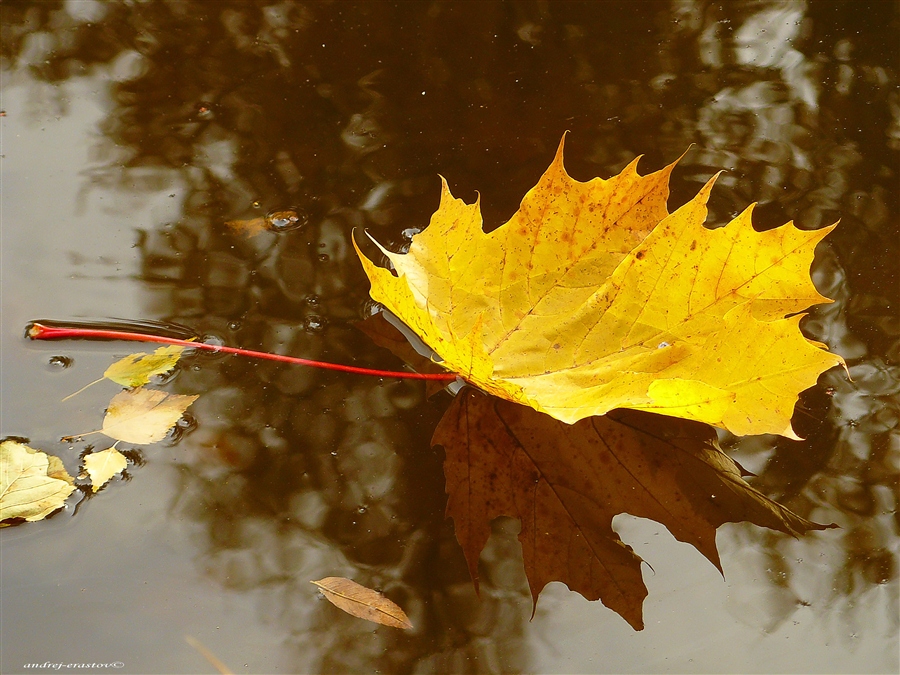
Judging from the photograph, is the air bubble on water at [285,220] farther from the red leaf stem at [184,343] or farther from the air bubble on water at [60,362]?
the air bubble on water at [60,362]

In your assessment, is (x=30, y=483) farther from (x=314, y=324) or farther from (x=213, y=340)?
(x=314, y=324)

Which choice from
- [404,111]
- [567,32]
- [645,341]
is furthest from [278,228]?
[567,32]

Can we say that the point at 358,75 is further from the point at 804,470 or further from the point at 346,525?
the point at 804,470

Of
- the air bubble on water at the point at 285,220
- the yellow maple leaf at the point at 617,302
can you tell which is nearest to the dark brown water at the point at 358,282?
the air bubble on water at the point at 285,220

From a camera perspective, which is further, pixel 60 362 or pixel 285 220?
pixel 285 220

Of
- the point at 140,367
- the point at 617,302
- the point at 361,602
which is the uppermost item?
the point at 617,302

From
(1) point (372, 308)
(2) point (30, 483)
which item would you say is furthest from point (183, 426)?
(1) point (372, 308)
